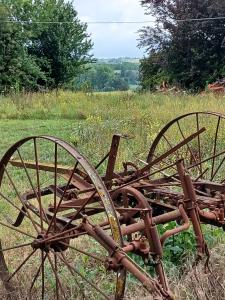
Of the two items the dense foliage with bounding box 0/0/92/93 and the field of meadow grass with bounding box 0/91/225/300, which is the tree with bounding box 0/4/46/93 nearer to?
the dense foliage with bounding box 0/0/92/93

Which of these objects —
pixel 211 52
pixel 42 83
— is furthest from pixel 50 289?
pixel 42 83

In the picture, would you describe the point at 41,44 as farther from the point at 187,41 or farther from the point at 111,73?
the point at 111,73

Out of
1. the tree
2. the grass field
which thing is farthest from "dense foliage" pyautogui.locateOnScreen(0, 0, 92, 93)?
the grass field

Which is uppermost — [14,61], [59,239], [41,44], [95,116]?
[41,44]

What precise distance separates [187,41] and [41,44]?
1028 centimetres

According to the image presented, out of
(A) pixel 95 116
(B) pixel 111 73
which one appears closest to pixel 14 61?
(A) pixel 95 116

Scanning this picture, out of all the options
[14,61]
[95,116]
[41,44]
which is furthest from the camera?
[41,44]

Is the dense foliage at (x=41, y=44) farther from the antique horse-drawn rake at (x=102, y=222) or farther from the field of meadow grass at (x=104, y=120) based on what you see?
the antique horse-drawn rake at (x=102, y=222)

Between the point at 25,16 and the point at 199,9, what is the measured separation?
38.5 feet

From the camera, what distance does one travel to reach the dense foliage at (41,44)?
25375 millimetres

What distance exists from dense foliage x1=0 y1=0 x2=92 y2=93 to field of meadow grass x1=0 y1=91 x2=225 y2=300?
35.3 feet

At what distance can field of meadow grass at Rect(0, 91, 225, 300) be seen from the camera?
150 inches

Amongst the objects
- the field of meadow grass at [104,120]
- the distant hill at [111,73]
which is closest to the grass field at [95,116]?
the field of meadow grass at [104,120]

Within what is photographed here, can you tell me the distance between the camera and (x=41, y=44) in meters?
29.6
